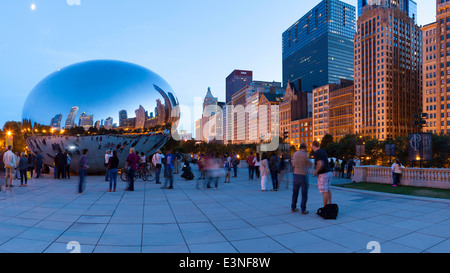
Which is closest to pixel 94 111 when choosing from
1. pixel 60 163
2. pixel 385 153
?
pixel 60 163

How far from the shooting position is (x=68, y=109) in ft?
58.0

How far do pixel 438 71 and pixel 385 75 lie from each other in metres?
17.5

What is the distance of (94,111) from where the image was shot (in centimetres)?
1758

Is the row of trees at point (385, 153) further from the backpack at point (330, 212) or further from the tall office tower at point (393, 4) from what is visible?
the tall office tower at point (393, 4)

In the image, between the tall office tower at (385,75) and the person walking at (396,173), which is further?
the tall office tower at (385,75)

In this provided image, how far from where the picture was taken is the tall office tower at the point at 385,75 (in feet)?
384

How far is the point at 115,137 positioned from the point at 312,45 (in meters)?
196

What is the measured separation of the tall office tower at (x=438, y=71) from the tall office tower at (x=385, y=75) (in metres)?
11.7

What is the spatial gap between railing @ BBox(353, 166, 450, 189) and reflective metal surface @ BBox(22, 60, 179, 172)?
13570 millimetres

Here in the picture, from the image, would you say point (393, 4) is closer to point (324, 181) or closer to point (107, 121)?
point (107, 121)

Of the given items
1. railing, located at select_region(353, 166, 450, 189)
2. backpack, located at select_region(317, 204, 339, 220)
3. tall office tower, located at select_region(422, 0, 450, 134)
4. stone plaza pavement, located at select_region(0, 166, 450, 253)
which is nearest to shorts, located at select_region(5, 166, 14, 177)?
stone plaza pavement, located at select_region(0, 166, 450, 253)

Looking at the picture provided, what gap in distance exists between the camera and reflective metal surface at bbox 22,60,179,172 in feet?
58.0

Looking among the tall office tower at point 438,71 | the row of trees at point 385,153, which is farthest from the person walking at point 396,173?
the tall office tower at point 438,71
